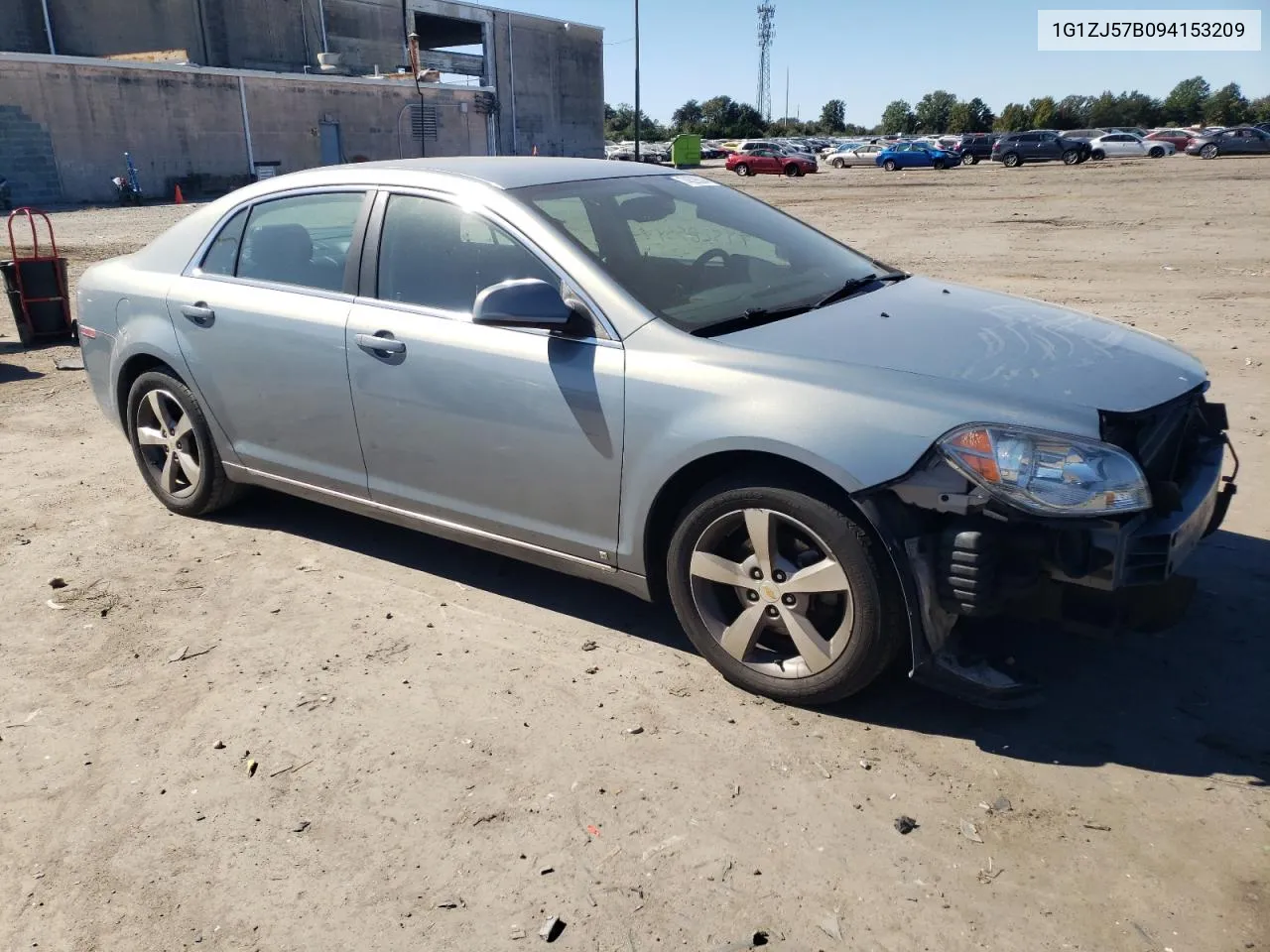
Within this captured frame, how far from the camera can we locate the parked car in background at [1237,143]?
4903 centimetres

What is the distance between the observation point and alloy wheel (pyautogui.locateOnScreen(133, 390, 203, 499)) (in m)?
5.12

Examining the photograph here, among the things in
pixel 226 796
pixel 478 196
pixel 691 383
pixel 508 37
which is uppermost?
pixel 508 37

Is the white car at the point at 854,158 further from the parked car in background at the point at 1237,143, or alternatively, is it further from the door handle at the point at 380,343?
the door handle at the point at 380,343

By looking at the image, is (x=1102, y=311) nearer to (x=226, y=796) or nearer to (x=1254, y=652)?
(x=1254, y=652)

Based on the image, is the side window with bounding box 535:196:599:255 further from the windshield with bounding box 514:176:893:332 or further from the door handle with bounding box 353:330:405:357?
the door handle with bounding box 353:330:405:357

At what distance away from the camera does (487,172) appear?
13.8ft

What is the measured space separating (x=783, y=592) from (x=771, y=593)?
0.16 ft

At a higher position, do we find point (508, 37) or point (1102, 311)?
point (508, 37)

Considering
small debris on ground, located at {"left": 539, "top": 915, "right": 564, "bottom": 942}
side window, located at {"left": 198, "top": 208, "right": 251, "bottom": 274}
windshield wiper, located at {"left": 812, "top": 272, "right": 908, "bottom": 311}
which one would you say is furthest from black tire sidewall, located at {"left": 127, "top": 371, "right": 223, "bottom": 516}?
small debris on ground, located at {"left": 539, "top": 915, "right": 564, "bottom": 942}

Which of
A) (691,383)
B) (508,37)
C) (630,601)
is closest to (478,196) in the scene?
(691,383)

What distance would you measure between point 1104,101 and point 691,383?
350ft

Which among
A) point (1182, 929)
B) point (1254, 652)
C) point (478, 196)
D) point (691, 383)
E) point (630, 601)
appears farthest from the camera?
point (630, 601)

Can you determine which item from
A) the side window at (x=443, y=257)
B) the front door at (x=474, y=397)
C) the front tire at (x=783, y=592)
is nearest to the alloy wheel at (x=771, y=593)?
the front tire at (x=783, y=592)

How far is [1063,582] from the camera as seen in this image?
3.00 metres
